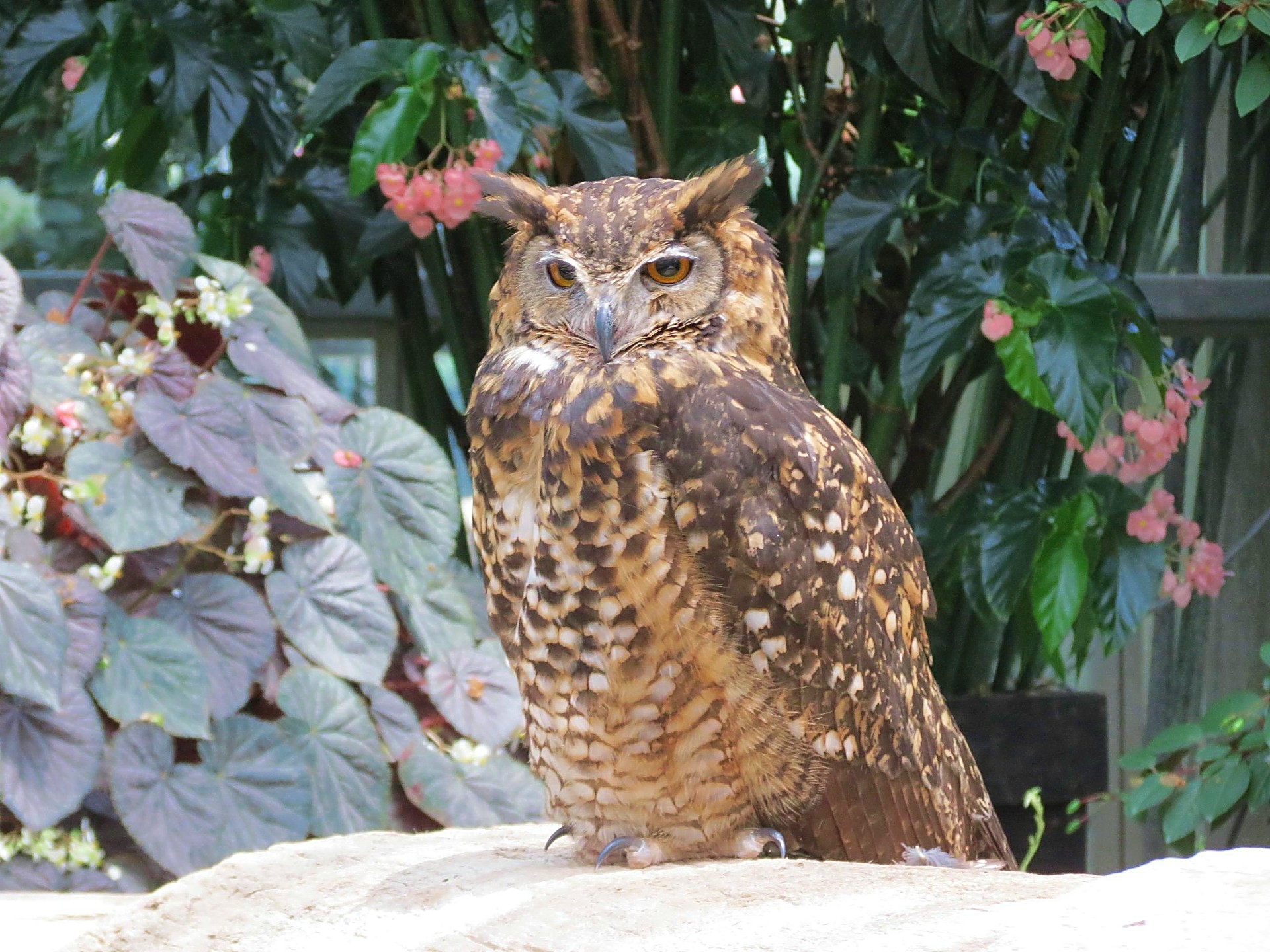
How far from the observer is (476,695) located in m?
2.42

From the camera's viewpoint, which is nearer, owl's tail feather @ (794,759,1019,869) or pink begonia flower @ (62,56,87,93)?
owl's tail feather @ (794,759,1019,869)

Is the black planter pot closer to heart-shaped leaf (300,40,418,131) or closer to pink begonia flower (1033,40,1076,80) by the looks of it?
pink begonia flower (1033,40,1076,80)

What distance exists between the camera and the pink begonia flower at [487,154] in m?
2.12

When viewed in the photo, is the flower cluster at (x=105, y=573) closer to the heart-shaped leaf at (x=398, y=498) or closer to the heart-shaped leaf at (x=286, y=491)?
the heart-shaped leaf at (x=286, y=491)

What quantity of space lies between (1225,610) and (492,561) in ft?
6.71

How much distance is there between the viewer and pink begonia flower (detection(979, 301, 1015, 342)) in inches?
82.0

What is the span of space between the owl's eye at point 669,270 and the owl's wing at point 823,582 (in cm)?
10

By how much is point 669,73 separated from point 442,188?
63 centimetres

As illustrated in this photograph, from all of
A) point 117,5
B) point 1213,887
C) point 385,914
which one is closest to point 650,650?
point 385,914

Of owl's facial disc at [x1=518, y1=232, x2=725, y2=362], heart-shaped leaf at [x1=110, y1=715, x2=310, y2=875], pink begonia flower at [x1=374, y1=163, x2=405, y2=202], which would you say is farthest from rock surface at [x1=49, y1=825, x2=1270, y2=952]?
pink begonia flower at [x1=374, y1=163, x2=405, y2=202]

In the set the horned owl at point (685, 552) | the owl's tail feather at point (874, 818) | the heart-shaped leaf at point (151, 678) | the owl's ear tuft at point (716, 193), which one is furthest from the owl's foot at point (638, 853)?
the heart-shaped leaf at point (151, 678)

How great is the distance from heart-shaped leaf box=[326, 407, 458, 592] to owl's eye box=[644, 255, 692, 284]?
3.20 ft

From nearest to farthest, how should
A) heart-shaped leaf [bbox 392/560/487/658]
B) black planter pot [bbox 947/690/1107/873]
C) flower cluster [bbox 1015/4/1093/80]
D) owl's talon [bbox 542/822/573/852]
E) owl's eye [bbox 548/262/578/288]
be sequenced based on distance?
owl's eye [bbox 548/262/578/288] → owl's talon [bbox 542/822/573/852] → flower cluster [bbox 1015/4/1093/80] → heart-shaped leaf [bbox 392/560/487/658] → black planter pot [bbox 947/690/1107/873]

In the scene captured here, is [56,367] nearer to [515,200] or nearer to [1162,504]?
[515,200]
